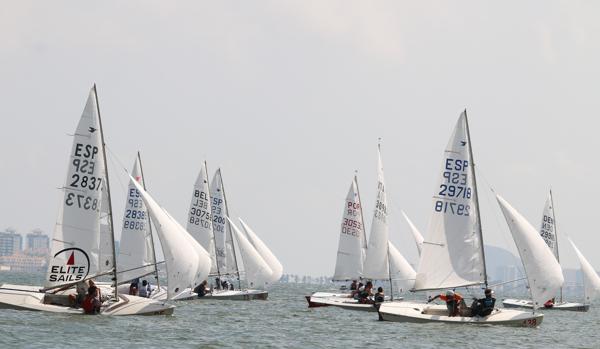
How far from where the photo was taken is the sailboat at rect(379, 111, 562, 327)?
36.4m

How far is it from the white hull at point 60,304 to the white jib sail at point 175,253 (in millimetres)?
804

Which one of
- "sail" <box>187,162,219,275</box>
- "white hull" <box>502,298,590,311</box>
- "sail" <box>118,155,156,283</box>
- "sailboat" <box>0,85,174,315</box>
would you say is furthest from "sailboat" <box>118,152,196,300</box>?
"white hull" <box>502,298,590,311</box>

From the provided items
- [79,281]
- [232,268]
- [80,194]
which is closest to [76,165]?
[80,194]

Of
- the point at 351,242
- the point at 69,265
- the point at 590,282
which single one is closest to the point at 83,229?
the point at 69,265

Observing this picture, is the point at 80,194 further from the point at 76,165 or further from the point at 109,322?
the point at 109,322

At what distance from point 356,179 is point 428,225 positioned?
16.7 meters

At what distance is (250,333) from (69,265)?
18.4 ft

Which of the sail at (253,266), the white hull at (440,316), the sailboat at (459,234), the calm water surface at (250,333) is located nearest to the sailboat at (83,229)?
the calm water surface at (250,333)

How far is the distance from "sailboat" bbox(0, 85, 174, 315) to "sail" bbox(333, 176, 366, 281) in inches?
762

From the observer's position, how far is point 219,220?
198 feet

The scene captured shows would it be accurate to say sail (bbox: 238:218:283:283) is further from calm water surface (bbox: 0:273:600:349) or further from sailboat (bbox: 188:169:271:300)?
calm water surface (bbox: 0:273:600:349)

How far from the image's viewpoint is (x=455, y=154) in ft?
120

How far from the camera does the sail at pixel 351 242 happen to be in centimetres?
5291

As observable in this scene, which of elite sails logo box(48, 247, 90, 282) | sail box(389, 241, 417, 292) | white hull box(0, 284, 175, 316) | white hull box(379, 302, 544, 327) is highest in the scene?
sail box(389, 241, 417, 292)
